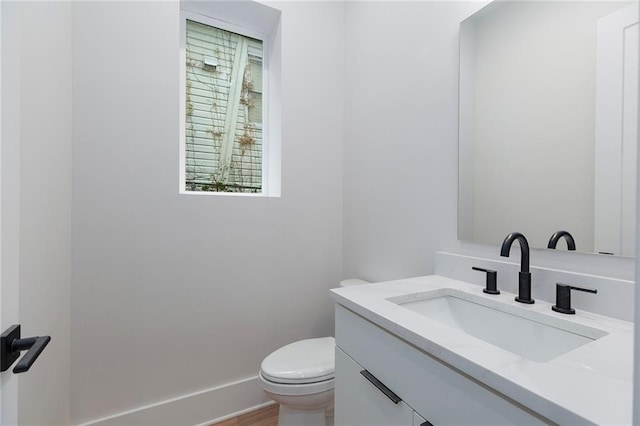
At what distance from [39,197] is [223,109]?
1099 mm

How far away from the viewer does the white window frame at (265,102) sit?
1705 mm

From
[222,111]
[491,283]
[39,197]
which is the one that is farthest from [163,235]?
[491,283]

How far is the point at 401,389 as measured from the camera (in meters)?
0.71

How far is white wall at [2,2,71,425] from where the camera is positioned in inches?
20.7

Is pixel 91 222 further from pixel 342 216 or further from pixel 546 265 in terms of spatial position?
pixel 546 265

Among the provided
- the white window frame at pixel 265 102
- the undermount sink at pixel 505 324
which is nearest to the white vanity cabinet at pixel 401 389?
the undermount sink at pixel 505 324

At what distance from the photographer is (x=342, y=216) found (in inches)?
78.5

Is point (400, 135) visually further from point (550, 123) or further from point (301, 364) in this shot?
point (301, 364)

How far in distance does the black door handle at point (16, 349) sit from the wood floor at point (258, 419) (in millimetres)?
1349

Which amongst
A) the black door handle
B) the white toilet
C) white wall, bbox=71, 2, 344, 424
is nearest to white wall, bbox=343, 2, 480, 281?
white wall, bbox=71, 2, 344, 424

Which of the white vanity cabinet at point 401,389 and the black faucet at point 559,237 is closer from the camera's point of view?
the white vanity cabinet at point 401,389

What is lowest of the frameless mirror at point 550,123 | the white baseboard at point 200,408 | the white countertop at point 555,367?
the white baseboard at point 200,408

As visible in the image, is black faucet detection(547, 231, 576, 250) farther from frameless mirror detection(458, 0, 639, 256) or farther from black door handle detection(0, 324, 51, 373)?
black door handle detection(0, 324, 51, 373)

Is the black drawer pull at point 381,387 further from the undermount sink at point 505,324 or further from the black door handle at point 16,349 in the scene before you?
the black door handle at point 16,349
